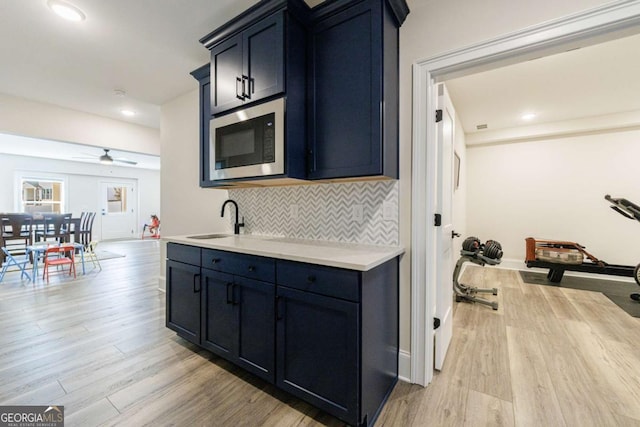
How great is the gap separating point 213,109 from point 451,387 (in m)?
2.66

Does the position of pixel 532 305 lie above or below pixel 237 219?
below

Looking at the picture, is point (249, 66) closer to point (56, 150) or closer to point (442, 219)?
point (442, 219)

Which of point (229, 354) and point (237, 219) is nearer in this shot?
point (229, 354)

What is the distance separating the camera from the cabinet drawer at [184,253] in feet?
6.62

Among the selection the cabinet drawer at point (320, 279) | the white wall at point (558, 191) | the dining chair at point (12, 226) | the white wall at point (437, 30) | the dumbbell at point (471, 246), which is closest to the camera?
the cabinet drawer at point (320, 279)

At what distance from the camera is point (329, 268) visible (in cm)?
134

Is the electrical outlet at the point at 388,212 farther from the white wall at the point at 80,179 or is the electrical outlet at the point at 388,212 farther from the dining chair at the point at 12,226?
the white wall at the point at 80,179

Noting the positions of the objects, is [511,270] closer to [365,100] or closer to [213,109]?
[365,100]

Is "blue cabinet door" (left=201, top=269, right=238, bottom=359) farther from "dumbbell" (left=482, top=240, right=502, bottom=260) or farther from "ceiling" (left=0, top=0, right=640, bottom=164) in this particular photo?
"dumbbell" (left=482, top=240, right=502, bottom=260)

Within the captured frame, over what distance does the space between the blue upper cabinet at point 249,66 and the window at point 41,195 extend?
28.9 feet

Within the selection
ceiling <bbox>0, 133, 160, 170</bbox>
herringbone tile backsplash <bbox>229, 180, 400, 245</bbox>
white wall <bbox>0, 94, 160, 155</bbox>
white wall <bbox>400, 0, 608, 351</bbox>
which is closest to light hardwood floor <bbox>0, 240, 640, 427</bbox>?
white wall <bbox>400, 0, 608, 351</bbox>

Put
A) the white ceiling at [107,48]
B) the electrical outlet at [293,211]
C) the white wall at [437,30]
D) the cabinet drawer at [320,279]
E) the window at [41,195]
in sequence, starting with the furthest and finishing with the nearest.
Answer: the window at [41,195] < the electrical outlet at [293,211] < the white ceiling at [107,48] < the white wall at [437,30] < the cabinet drawer at [320,279]

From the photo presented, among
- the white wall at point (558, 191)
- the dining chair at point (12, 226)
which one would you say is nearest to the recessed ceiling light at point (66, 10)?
the dining chair at point (12, 226)

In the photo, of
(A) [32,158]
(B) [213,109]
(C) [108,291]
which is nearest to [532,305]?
(B) [213,109]
